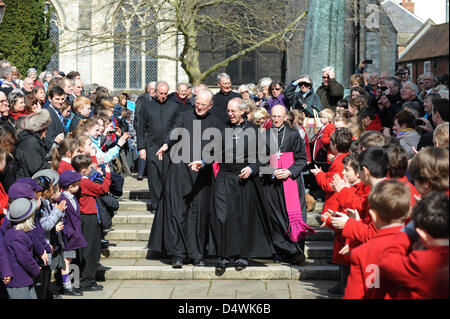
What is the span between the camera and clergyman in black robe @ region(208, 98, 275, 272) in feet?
28.1

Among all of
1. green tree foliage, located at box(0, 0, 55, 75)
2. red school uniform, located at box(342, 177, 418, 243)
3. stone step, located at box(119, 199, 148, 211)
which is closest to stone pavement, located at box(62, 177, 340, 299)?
stone step, located at box(119, 199, 148, 211)

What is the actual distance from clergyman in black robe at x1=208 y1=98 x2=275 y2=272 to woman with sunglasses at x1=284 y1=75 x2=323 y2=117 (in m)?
3.07

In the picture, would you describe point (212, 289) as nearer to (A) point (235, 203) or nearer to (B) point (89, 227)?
(A) point (235, 203)

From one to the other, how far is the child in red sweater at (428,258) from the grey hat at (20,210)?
3.31 metres

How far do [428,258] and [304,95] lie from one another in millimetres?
7807

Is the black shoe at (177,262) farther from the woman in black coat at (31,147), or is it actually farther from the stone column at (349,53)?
the stone column at (349,53)

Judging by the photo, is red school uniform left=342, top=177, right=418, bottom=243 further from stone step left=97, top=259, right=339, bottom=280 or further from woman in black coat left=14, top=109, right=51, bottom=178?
woman in black coat left=14, top=109, right=51, bottom=178

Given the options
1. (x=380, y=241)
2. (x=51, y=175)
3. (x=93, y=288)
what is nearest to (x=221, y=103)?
(x=93, y=288)

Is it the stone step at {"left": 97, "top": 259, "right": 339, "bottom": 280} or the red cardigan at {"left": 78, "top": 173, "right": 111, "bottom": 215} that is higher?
the red cardigan at {"left": 78, "top": 173, "right": 111, "bottom": 215}

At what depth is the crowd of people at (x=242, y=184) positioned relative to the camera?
4734mm

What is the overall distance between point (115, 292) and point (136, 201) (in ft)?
11.3

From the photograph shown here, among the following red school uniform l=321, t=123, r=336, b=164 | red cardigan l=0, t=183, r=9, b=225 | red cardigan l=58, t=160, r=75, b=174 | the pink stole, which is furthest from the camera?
red school uniform l=321, t=123, r=336, b=164

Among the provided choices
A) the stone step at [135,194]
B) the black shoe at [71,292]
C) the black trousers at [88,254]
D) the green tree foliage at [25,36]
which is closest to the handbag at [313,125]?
the stone step at [135,194]

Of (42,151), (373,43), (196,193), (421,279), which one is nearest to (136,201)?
(196,193)
